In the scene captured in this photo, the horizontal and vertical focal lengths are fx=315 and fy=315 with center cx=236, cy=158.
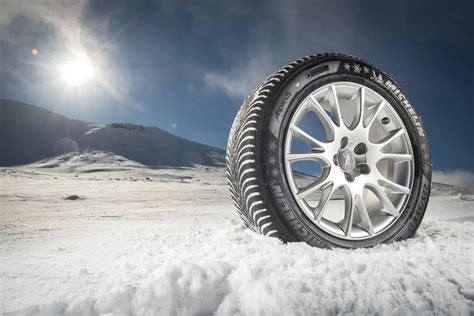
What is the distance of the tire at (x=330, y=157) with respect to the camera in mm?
2539

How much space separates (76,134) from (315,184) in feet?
275

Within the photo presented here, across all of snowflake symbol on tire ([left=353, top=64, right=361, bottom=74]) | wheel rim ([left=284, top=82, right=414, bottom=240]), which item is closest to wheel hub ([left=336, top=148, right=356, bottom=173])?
wheel rim ([left=284, top=82, right=414, bottom=240])

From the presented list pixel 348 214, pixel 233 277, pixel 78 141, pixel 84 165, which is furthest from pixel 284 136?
pixel 78 141

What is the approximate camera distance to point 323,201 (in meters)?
2.72

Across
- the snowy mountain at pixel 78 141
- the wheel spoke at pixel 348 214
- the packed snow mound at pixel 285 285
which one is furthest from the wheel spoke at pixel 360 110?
the snowy mountain at pixel 78 141

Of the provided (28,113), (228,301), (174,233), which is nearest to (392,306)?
(228,301)

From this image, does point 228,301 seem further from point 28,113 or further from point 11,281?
point 28,113

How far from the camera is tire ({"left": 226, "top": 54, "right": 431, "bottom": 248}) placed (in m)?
2.54

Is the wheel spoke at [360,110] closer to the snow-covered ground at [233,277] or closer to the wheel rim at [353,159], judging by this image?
the wheel rim at [353,159]

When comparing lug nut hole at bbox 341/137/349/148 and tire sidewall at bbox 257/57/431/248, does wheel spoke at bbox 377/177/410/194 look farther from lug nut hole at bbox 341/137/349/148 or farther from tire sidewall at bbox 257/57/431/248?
lug nut hole at bbox 341/137/349/148

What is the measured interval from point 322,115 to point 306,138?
0.29 metres

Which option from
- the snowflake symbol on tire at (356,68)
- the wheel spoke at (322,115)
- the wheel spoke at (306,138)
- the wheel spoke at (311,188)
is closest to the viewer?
the wheel spoke at (311,188)

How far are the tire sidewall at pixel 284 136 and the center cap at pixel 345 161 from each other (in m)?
0.63

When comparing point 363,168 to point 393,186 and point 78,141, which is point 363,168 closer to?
point 393,186
